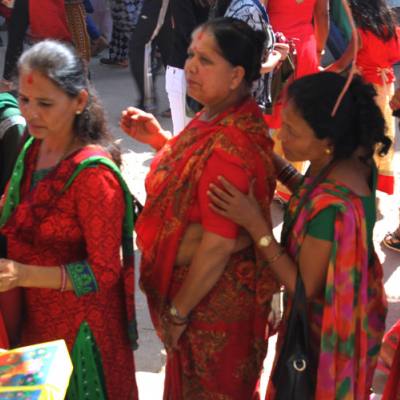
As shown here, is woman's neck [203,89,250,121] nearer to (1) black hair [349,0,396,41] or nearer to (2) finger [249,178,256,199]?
(2) finger [249,178,256,199]

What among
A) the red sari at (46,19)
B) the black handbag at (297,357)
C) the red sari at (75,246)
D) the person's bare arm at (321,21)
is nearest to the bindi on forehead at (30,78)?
the red sari at (75,246)

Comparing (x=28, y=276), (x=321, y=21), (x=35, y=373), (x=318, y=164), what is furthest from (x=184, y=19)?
(x=35, y=373)

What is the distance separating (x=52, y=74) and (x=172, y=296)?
759mm

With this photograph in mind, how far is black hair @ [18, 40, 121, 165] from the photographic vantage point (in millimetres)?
1796

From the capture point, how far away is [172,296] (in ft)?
6.50

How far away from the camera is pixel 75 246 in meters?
1.88

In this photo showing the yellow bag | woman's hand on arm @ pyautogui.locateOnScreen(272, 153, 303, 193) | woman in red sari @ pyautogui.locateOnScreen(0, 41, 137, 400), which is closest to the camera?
the yellow bag

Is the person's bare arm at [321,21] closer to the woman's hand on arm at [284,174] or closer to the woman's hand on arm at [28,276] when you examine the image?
the woman's hand on arm at [284,174]

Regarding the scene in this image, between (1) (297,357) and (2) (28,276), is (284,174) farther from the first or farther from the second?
(2) (28,276)

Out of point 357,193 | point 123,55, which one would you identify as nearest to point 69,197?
point 357,193

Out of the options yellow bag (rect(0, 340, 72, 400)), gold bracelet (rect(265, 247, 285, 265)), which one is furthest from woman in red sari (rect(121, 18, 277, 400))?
yellow bag (rect(0, 340, 72, 400))

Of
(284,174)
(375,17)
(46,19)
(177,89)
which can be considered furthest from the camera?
(46,19)

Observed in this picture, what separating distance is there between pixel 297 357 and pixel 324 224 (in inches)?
15.8

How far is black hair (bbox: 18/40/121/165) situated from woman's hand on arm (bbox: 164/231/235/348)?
0.39 meters
